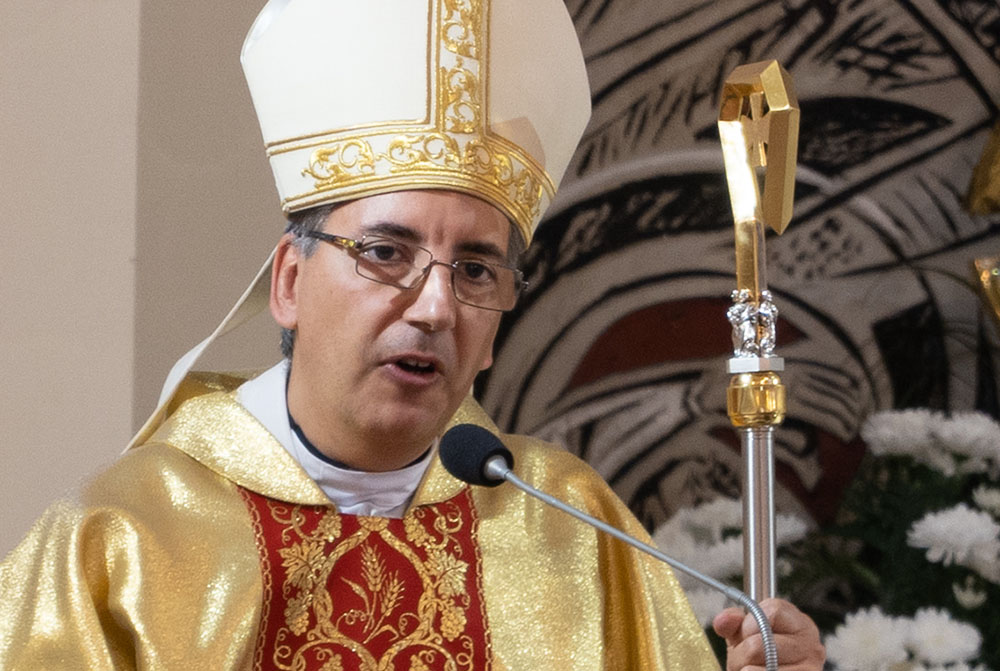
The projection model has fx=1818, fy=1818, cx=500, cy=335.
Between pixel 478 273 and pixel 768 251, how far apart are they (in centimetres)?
159

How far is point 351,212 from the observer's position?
287 centimetres

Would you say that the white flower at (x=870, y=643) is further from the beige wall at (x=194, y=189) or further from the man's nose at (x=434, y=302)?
the beige wall at (x=194, y=189)

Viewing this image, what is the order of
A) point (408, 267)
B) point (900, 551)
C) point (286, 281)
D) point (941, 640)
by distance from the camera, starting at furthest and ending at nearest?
point (900, 551)
point (941, 640)
point (286, 281)
point (408, 267)

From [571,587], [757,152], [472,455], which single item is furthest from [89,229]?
[757,152]

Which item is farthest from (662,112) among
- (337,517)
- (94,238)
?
(337,517)

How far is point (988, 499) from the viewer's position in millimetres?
3736

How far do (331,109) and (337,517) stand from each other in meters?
0.66

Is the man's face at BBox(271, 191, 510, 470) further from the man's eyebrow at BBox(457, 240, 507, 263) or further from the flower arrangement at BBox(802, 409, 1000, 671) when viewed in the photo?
the flower arrangement at BBox(802, 409, 1000, 671)

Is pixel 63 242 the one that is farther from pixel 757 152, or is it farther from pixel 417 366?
pixel 757 152

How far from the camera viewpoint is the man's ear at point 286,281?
2906 millimetres

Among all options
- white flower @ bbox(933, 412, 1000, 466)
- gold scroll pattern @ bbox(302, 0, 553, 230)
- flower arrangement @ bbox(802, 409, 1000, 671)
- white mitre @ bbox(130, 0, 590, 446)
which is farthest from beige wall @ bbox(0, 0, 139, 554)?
white flower @ bbox(933, 412, 1000, 466)

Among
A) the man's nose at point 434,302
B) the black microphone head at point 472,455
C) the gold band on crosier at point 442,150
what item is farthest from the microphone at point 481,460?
the gold band on crosier at point 442,150

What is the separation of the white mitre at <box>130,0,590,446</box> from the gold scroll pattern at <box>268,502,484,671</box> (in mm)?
401

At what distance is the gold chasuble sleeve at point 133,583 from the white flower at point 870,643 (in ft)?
4.30
